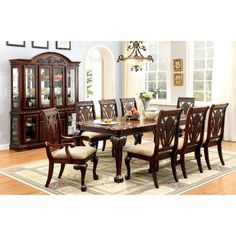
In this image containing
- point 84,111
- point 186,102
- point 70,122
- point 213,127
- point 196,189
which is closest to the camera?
point 196,189

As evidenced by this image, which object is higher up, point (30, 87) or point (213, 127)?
point (30, 87)

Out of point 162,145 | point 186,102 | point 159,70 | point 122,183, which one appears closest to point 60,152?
point 122,183

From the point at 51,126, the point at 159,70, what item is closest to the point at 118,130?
the point at 51,126

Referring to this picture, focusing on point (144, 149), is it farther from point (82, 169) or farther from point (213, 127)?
point (213, 127)

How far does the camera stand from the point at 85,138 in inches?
166

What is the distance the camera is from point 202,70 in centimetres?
743

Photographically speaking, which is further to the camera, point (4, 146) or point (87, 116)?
point (4, 146)

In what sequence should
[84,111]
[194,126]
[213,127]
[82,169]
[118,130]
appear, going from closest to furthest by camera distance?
[82,169]
[118,130]
[194,126]
[213,127]
[84,111]

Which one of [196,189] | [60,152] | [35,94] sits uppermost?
[35,94]

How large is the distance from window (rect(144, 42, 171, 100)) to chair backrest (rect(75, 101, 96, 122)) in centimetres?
291

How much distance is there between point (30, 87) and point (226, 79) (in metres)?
3.86

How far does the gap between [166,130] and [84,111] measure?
6.36 feet

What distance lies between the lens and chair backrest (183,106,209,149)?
163 inches

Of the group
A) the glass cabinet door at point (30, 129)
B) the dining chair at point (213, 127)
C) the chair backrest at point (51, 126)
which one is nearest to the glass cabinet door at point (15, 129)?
the glass cabinet door at point (30, 129)
